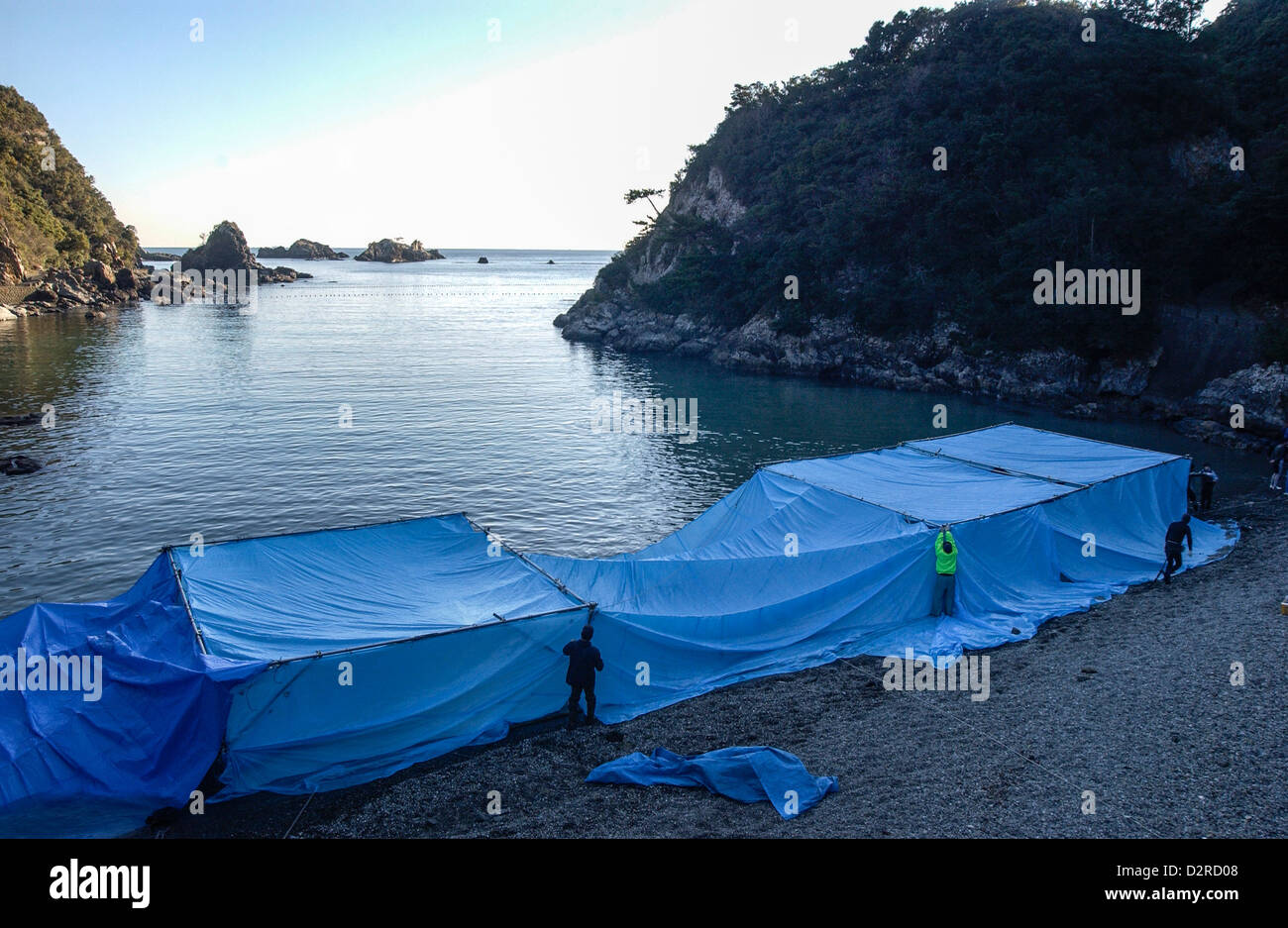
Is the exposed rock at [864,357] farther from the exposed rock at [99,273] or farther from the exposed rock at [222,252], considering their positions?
the exposed rock at [222,252]

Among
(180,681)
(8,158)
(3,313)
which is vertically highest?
(8,158)

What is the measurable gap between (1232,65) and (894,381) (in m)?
28.7

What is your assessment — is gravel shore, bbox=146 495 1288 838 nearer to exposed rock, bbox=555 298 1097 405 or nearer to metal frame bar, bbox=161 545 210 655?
metal frame bar, bbox=161 545 210 655

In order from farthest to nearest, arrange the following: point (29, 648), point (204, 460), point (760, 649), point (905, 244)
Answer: point (905, 244) → point (204, 460) → point (760, 649) → point (29, 648)

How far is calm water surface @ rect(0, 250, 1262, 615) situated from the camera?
1072 inches

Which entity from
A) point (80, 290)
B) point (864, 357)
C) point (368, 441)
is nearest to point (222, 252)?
point (80, 290)

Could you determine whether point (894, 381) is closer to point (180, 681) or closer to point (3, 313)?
point (180, 681)

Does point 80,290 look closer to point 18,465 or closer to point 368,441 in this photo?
point 18,465

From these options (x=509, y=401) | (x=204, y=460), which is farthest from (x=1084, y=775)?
(x=509, y=401)

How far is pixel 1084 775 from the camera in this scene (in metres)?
10.8

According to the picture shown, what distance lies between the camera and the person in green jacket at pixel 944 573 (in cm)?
1711

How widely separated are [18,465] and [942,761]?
117 ft

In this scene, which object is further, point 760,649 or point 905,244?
point 905,244
